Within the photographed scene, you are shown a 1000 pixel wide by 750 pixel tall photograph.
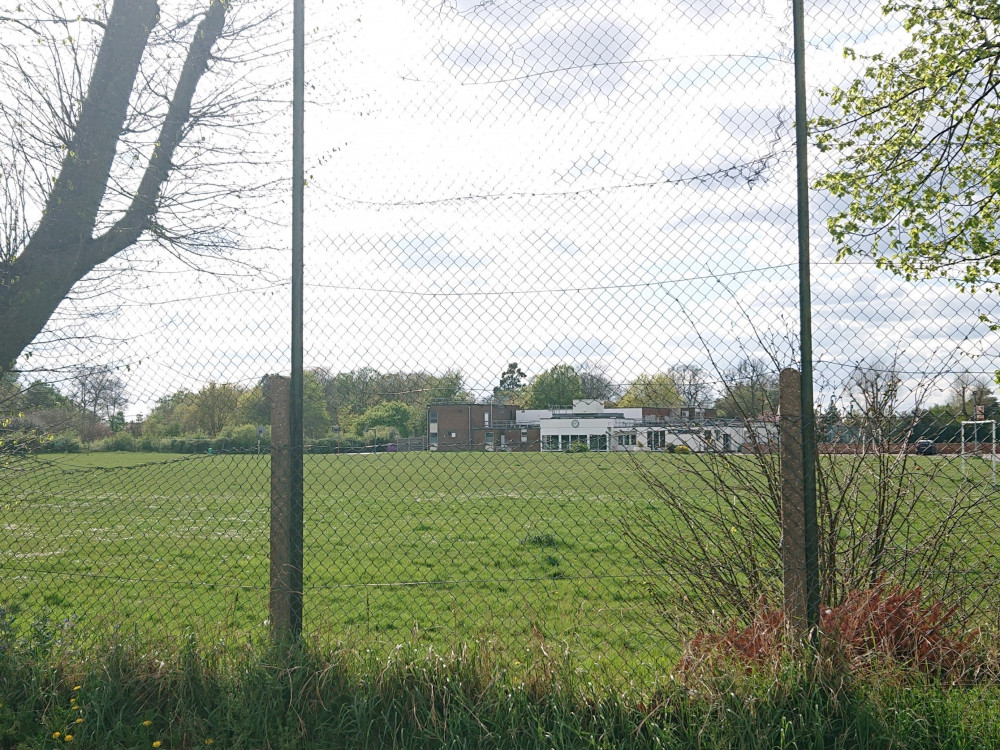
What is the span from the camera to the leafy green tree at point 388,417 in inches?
149

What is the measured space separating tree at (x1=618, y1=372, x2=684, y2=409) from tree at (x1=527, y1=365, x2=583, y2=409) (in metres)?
0.24

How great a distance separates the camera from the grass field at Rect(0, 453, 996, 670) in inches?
161

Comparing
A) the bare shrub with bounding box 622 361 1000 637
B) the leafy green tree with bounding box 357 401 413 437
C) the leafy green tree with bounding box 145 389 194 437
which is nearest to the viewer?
the bare shrub with bounding box 622 361 1000 637

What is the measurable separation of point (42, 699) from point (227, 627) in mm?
842

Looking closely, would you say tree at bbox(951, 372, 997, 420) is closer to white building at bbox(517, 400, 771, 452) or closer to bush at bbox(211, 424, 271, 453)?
white building at bbox(517, 400, 771, 452)

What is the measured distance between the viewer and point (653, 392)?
3.73 metres

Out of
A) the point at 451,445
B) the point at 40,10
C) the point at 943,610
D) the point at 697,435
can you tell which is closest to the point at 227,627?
the point at 451,445

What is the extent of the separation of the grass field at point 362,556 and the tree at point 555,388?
30 cm

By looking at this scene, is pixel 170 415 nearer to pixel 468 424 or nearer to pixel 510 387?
pixel 468 424

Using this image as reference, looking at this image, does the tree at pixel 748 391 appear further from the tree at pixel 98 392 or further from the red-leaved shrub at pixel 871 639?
the tree at pixel 98 392

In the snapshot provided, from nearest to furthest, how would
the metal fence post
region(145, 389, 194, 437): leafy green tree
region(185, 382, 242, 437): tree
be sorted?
1. the metal fence post
2. region(185, 382, 242, 437): tree
3. region(145, 389, 194, 437): leafy green tree

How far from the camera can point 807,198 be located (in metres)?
3.34

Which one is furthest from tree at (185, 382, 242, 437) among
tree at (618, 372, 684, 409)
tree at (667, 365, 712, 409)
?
tree at (667, 365, 712, 409)

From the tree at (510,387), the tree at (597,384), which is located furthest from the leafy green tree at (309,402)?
the tree at (597,384)
